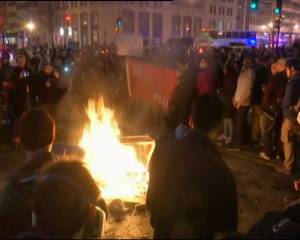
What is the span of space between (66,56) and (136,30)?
46.8 ft

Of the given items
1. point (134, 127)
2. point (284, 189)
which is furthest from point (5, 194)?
point (134, 127)

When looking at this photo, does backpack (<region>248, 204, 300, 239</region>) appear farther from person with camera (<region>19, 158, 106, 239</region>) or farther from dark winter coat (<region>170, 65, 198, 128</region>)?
dark winter coat (<region>170, 65, 198, 128</region>)

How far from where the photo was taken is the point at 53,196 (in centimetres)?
208

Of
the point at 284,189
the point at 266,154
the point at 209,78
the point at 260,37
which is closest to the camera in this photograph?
the point at 284,189

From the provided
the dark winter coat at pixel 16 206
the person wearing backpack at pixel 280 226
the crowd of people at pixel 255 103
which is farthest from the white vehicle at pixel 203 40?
the dark winter coat at pixel 16 206

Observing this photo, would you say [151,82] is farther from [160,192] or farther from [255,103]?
[160,192]

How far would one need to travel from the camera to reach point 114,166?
7.66m

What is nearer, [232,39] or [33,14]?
[33,14]

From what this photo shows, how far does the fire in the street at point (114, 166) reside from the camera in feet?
22.7

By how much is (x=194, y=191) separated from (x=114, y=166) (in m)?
5.08

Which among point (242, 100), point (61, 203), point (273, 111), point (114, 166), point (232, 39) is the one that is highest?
point (61, 203)

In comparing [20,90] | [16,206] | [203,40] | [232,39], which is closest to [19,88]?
[20,90]

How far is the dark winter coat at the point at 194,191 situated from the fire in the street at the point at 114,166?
387 cm

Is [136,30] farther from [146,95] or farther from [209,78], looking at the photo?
[146,95]
